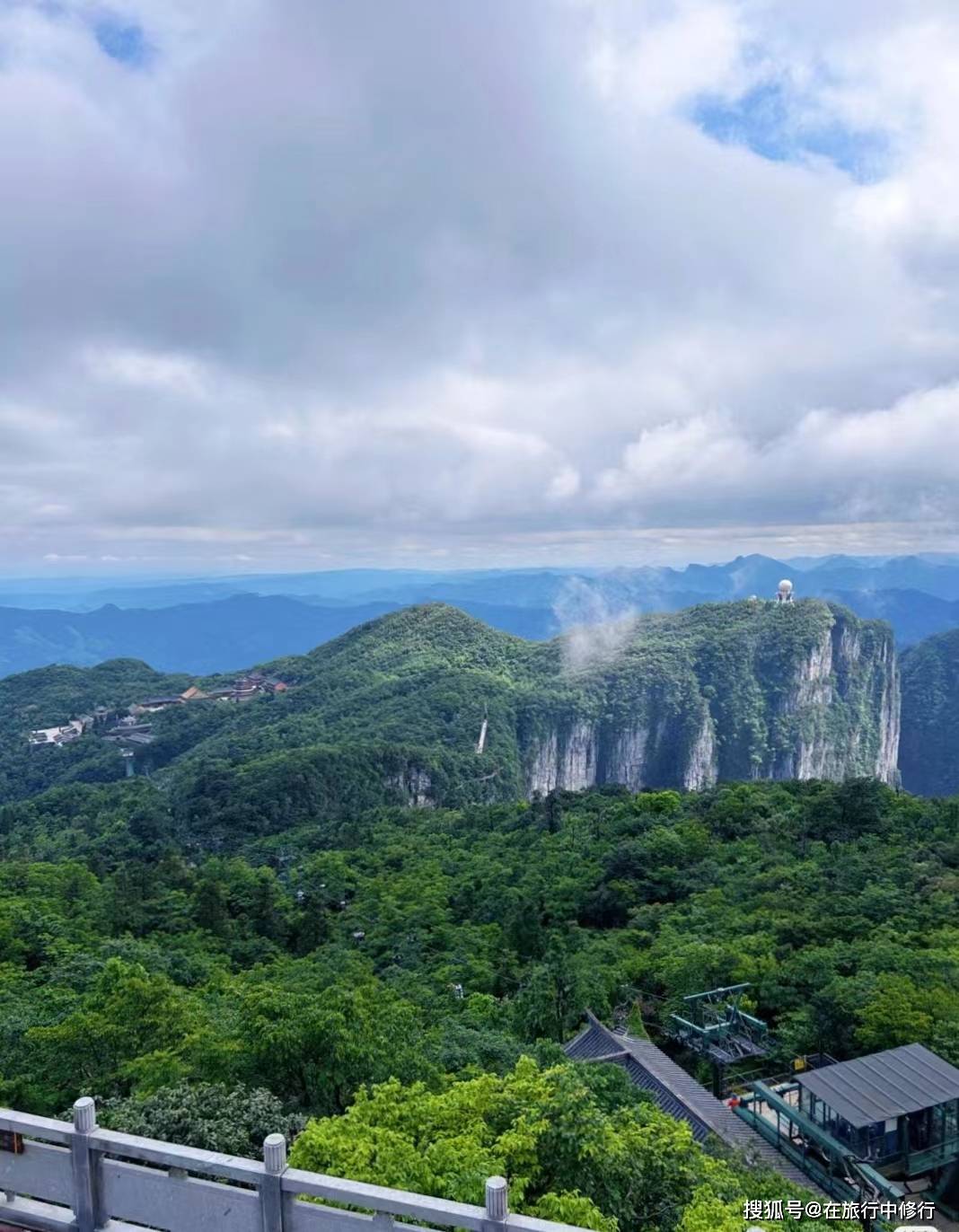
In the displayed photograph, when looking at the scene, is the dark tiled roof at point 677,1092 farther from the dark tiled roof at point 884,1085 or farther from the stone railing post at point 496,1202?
the stone railing post at point 496,1202

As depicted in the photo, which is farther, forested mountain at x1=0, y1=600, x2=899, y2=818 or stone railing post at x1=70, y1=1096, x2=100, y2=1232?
forested mountain at x1=0, y1=600, x2=899, y2=818

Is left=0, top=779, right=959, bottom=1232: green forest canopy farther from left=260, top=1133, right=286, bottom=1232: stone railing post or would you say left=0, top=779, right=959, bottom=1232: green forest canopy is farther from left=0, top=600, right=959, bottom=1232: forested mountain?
left=260, top=1133, right=286, bottom=1232: stone railing post

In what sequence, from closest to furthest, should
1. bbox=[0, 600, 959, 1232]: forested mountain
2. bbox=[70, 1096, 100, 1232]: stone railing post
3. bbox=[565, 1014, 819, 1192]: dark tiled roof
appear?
bbox=[70, 1096, 100, 1232]: stone railing post → bbox=[0, 600, 959, 1232]: forested mountain → bbox=[565, 1014, 819, 1192]: dark tiled roof

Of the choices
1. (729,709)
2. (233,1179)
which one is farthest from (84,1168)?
(729,709)

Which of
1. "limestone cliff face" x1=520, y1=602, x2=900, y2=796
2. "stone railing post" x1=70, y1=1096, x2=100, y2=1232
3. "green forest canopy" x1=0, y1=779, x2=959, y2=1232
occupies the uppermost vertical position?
"stone railing post" x1=70, y1=1096, x2=100, y2=1232

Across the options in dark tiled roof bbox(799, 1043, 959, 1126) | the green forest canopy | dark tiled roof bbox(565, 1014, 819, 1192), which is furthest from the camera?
dark tiled roof bbox(565, 1014, 819, 1192)

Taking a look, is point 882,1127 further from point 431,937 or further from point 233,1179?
point 431,937

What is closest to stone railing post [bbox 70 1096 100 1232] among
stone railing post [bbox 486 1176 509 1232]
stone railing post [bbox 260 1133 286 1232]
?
stone railing post [bbox 260 1133 286 1232]

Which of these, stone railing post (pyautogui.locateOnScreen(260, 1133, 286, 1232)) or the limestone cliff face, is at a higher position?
stone railing post (pyautogui.locateOnScreen(260, 1133, 286, 1232))
